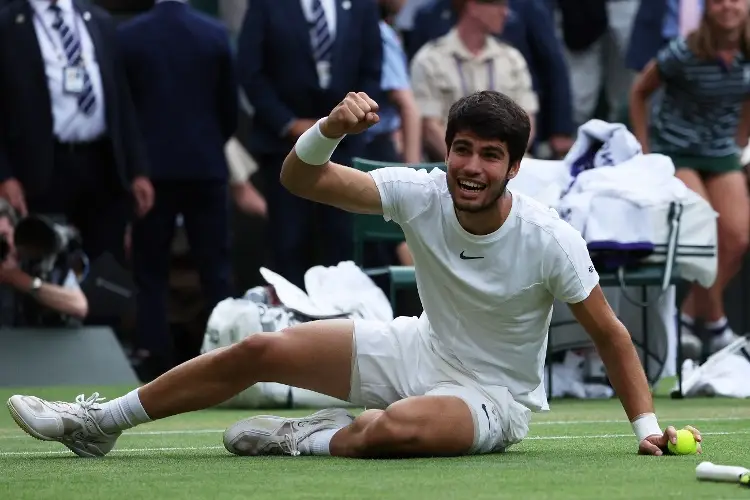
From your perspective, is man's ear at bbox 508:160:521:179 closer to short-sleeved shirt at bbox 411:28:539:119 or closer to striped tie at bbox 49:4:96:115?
striped tie at bbox 49:4:96:115

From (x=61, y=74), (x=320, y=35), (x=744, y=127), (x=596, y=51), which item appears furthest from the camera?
(x=596, y=51)

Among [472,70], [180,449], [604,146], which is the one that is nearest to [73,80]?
[472,70]

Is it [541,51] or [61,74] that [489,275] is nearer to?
[61,74]

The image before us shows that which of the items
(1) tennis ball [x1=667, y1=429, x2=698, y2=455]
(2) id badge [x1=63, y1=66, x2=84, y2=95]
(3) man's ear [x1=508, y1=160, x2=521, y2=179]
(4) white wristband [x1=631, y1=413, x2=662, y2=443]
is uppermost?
(3) man's ear [x1=508, y1=160, x2=521, y2=179]

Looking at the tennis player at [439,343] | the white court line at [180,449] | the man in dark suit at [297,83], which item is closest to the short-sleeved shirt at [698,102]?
the man in dark suit at [297,83]

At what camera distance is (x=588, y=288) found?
6164 mm

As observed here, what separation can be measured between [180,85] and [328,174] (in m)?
6.01

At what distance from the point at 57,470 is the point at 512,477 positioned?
1.47 meters

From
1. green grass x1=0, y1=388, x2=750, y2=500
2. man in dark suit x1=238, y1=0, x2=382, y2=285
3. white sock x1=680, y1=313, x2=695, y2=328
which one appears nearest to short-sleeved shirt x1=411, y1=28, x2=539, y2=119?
man in dark suit x1=238, y1=0, x2=382, y2=285

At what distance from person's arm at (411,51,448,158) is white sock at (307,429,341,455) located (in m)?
6.51

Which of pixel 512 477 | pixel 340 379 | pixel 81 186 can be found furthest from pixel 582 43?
pixel 512 477

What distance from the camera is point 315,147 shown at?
608cm

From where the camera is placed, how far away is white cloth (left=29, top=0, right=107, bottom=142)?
11.4m

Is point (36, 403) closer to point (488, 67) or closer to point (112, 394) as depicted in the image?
point (112, 394)
